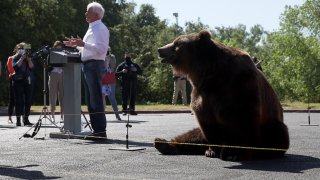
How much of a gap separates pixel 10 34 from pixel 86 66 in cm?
3507

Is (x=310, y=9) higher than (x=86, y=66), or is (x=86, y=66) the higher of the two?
(x=310, y=9)

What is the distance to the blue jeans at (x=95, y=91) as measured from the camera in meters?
12.3

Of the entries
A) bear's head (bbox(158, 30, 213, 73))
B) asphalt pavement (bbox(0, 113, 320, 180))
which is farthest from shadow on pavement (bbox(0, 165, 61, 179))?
bear's head (bbox(158, 30, 213, 73))

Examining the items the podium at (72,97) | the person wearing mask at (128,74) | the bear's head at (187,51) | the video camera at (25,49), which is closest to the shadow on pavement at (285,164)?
the bear's head at (187,51)

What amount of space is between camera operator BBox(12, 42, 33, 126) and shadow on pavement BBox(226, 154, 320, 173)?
973cm

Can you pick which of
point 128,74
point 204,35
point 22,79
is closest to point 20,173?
point 204,35

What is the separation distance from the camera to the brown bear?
874cm

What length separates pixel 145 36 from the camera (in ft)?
287

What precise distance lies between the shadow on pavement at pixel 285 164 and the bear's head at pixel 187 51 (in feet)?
5.01

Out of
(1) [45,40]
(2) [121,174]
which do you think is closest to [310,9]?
(1) [45,40]

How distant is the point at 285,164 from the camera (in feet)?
28.1

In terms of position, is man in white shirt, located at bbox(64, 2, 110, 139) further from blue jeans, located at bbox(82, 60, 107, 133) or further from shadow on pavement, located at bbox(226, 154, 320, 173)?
shadow on pavement, located at bbox(226, 154, 320, 173)

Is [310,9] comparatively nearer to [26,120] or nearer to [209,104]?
[26,120]

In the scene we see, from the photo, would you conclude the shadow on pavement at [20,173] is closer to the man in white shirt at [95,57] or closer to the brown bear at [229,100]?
the brown bear at [229,100]
